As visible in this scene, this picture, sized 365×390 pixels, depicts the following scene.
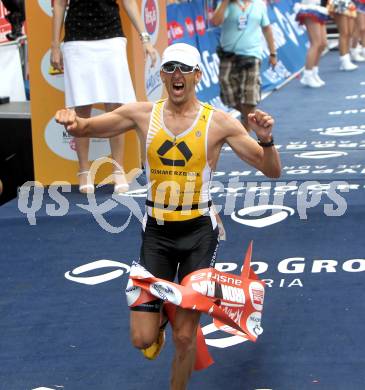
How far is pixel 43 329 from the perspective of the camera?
5.69 meters

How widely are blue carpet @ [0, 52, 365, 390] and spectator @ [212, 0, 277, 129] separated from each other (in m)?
1.30

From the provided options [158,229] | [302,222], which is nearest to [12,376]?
[158,229]

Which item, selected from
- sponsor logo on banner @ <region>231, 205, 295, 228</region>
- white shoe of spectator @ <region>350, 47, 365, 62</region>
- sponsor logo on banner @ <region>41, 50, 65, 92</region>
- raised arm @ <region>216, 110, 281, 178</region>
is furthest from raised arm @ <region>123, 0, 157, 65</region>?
white shoe of spectator @ <region>350, 47, 365, 62</region>

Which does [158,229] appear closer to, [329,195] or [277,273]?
[277,273]

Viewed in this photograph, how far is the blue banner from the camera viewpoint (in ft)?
40.2

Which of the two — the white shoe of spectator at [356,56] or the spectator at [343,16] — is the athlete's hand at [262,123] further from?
the white shoe of spectator at [356,56]

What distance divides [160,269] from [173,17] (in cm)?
758

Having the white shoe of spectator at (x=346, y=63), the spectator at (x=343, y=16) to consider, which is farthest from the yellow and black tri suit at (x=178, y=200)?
the white shoe of spectator at (x=346, y=63)

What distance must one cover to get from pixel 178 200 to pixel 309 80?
10.6m

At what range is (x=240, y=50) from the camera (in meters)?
10.6

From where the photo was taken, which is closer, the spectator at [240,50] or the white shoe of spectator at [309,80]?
the spectator at [240,50]

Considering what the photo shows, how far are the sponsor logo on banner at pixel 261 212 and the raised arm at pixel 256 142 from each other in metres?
2.46

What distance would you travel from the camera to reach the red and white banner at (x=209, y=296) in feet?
15.0

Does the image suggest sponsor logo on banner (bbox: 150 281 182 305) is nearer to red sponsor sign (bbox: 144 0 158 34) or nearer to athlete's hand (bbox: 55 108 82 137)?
athlete's hand (bbox: 55 108 82 137)
